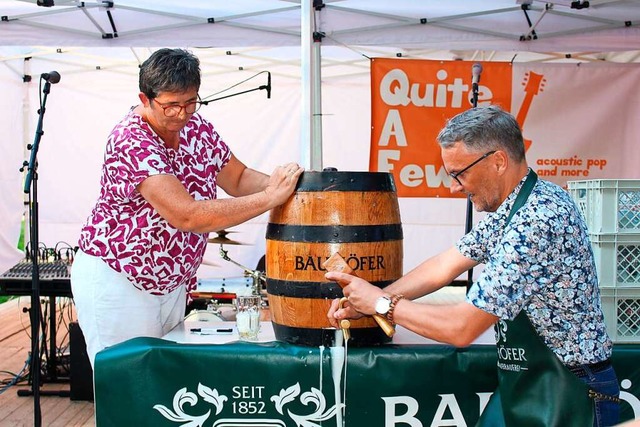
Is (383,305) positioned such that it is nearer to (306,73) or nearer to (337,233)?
(337,233)

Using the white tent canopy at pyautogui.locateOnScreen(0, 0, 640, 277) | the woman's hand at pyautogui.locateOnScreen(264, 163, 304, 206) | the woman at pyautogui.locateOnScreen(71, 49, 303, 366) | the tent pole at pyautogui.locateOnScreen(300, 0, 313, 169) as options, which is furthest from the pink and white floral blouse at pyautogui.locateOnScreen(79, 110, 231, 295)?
the white tent canopy at pyautogui.locateOnScreen(0, 0, 640, 277)

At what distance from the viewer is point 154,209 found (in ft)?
7.07

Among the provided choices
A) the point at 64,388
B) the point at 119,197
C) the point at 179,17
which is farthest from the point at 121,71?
the point at 119,197

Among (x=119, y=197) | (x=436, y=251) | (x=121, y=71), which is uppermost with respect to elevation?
(x=121, y=71)

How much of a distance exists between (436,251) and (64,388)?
3765mm

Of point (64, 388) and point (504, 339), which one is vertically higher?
point (504, 339)

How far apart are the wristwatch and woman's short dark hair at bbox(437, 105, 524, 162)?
0.43 meters

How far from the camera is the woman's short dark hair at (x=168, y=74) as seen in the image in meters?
2.07

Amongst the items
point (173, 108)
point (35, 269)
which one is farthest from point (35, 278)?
point (173, 108)

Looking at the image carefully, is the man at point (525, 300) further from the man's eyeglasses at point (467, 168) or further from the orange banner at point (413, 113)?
the orange banner at point (413, 113)

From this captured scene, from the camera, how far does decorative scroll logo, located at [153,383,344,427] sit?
82.7 inches

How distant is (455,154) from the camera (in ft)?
6.10

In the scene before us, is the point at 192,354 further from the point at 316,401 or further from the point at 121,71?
the point at 121,71

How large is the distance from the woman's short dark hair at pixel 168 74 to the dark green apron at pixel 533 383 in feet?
3.15
